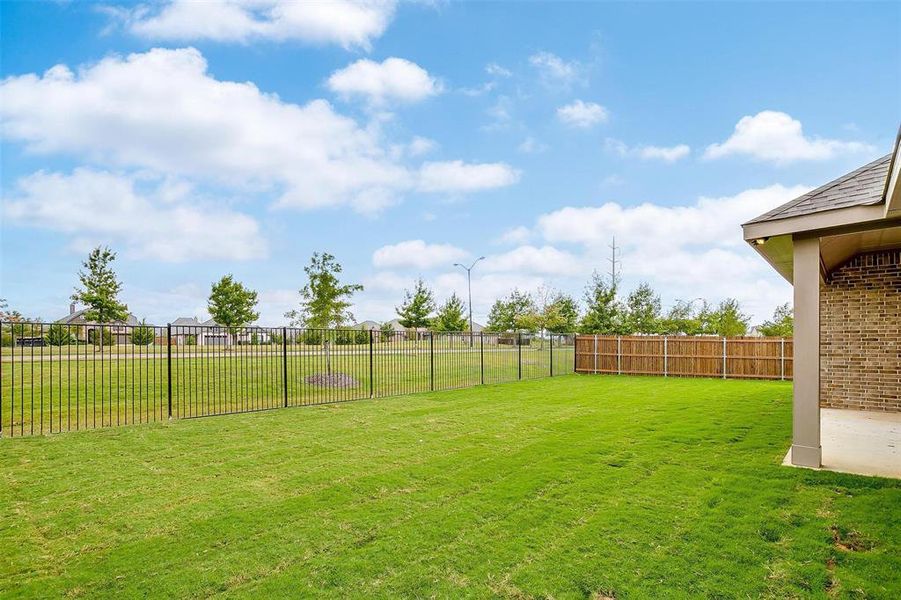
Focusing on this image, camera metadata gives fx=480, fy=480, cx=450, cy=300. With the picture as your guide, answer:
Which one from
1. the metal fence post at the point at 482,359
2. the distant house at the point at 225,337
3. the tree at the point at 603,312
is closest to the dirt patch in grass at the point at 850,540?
the distant house at the point at 225,337

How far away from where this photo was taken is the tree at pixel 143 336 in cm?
797

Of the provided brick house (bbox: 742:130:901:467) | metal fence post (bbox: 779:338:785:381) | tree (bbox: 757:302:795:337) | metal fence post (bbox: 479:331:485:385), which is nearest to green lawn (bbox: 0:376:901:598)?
brick house (bbox: 742:130:901:467)

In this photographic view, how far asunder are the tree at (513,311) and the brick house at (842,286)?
75.0 feet

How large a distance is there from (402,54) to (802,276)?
12.1m

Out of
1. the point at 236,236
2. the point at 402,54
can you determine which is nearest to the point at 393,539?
the point at 402,54

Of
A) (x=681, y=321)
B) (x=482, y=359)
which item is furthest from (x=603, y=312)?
(x=482, y=359)

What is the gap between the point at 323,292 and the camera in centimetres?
1554

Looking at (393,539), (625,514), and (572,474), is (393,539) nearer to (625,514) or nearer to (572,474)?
(625,514)

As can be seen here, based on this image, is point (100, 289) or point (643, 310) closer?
point (100, 289)

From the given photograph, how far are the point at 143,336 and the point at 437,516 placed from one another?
276 inches

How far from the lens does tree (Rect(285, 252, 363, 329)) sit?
15.6 m

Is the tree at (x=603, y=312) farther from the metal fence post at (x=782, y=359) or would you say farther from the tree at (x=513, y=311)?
Answer: the metal fence post at (x=782, y=359)

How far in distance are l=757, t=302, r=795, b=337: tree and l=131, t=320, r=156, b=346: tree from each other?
27951 mm

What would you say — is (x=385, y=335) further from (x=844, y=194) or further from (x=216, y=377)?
(x=844, y=194)
